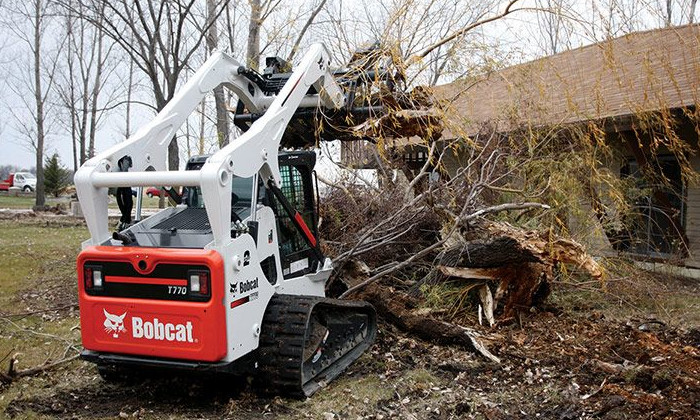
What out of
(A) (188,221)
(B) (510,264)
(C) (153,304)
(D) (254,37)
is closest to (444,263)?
(B) (510,264)

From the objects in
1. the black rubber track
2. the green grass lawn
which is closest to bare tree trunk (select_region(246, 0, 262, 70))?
the green grass lawn

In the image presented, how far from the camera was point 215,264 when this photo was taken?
4.50m

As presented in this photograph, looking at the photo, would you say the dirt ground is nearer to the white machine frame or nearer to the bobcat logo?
the bobcat logo

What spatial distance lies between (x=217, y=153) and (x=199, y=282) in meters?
0.92

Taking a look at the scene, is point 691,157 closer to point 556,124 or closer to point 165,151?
point 556,124

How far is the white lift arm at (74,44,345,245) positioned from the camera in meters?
4.52

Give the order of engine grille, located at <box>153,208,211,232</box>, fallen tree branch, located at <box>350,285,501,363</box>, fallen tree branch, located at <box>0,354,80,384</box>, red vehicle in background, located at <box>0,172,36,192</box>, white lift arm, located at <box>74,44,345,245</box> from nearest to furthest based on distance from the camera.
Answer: white lift arm, located at <box>74,44,345,245</box>
engine grille, located at <box>153,208,211,232</box>
fallen tree branch, located at <box>0,354,80,384</box>
fallen tree branch, located at <box>350,285,501,363</box>
red vehicle in background, located at <box>0,172,36,192</box>

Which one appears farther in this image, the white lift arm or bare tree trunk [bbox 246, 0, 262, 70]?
bare tree trunk [bbox 246, 0, 262, 70]

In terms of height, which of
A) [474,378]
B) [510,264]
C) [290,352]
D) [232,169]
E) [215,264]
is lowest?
[474,378]

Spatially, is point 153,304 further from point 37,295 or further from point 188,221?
point 37,295

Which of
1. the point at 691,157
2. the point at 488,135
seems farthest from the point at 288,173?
the point at 691,157

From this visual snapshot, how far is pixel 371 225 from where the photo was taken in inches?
323

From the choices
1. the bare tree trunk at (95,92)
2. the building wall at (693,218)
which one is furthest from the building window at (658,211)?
the bare tree trunk at (95,92)

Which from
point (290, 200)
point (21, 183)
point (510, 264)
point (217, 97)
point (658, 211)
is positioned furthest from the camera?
point (21, 183)
